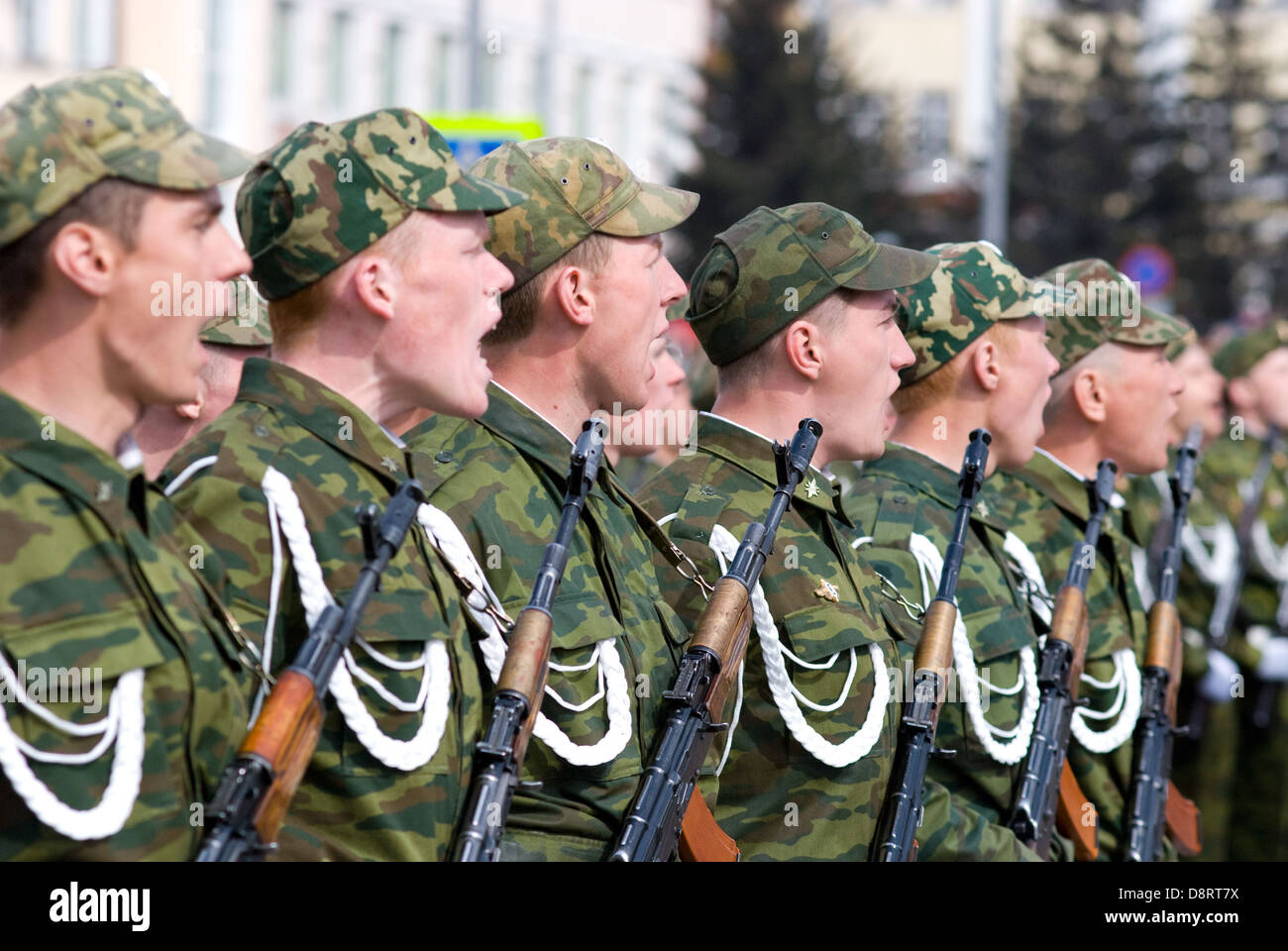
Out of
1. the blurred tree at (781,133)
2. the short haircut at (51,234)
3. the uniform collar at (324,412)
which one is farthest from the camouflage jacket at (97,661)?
the blurred tree at (781,133)

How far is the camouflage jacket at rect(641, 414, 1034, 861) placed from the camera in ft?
14.0

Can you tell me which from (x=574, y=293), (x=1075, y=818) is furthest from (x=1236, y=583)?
(x=574, y=293)

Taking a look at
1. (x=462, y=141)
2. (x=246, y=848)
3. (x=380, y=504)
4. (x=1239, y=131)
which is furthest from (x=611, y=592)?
(x=1239, y=131)

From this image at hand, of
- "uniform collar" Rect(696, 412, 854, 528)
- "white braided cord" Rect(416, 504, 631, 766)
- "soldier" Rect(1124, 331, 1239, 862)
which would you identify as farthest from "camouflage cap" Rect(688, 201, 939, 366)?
"soldier" Rect(1124, 331, 1239, 862)

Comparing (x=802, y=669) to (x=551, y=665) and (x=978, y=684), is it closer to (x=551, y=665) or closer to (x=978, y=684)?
(x=978, y=684)

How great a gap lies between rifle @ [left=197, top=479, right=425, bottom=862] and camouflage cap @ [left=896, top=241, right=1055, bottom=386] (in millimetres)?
2674

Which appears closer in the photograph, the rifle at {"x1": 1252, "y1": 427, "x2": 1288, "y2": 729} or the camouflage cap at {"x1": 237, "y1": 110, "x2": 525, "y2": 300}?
the camouflage cap at {"x1": 237, "y1": 110, "x2": 525, "y2": 300}

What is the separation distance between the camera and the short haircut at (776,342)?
472 centimetres

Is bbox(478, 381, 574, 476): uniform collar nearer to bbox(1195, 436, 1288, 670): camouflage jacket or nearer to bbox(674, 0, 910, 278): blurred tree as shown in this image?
bbox(1195, 436, 1288, 670): camouflage jacket

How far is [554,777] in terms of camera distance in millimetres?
3697

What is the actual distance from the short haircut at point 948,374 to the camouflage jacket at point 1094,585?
452 mm

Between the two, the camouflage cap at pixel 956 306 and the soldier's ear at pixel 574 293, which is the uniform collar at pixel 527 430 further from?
the camouflage cap at pixel 956 306

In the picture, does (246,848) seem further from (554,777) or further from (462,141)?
(462,141)
